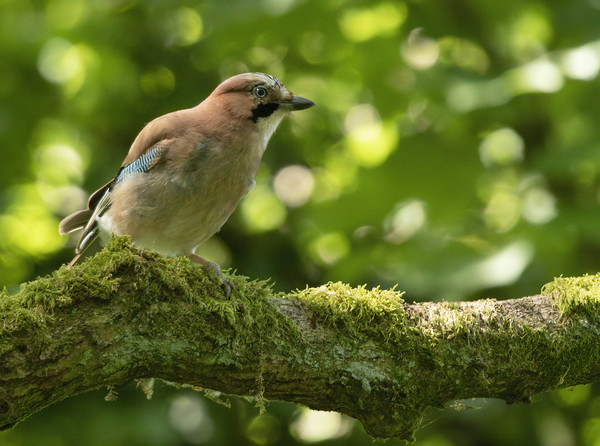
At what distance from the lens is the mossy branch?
2.99m

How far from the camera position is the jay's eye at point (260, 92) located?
548cm

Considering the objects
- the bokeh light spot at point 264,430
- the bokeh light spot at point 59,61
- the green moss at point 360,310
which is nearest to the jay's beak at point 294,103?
the green moss at point 360,310

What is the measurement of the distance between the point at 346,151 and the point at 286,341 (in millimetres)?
4486

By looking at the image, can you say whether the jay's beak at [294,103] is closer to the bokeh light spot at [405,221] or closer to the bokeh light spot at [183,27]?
the bokeh light spot at [405,221]

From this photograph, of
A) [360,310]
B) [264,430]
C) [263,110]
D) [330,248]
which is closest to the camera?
[360,310]

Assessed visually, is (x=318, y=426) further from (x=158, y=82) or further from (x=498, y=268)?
(x=158, y=82)

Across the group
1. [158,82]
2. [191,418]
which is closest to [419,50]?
[158,82]

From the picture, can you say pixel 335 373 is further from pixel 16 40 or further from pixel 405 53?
pixel 16 40

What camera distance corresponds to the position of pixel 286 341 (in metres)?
3.48

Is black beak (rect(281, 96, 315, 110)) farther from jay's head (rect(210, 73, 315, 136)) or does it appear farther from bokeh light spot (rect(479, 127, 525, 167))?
bokeh light spot (rect(479, 127, 525, 167))

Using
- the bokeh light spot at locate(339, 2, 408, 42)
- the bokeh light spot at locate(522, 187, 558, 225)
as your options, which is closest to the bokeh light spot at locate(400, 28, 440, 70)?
the bokeh light spot at locate(339, 2, 408, 42)

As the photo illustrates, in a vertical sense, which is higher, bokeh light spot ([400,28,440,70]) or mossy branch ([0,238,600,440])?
bokeh light spot ([400,28,440,70])

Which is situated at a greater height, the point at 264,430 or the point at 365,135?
the point at 365,135

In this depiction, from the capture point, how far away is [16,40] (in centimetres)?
733
